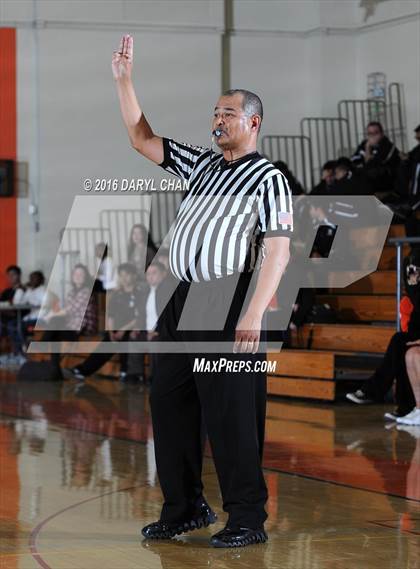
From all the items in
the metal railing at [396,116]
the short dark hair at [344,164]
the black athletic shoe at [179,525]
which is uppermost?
the metal railing at [396,116]

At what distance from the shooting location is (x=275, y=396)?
995 centimetres

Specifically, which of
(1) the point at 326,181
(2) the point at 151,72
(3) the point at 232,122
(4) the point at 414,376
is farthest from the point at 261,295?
(2) the point at 151,72

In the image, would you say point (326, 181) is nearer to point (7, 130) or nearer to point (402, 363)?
point (402, 363)

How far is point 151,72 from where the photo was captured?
607 inches

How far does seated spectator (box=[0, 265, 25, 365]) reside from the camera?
1435cm

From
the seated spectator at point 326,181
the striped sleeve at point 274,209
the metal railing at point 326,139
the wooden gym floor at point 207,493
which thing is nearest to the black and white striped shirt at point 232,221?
the striped sleeve at point 274,209

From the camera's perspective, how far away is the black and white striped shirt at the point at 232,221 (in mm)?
4066

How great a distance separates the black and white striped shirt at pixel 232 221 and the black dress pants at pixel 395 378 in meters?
4.36

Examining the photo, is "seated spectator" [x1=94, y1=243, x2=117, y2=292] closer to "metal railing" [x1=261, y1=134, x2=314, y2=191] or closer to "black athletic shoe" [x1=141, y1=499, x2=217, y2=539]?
"metal railing" [x1=261, y1=134, x2=314, y2=191]

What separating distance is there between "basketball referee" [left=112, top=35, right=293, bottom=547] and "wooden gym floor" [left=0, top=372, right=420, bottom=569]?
0.21 m

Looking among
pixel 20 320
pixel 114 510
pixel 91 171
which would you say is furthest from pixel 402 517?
pixel 91 171

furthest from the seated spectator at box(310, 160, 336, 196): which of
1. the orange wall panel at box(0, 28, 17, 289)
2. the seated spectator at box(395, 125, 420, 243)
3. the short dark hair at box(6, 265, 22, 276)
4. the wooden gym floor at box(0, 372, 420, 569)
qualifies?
the orange wall panel at box(0, 28, 17, 289)

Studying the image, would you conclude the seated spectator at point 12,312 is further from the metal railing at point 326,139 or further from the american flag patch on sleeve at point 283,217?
the american flag patch on sleeve at point 283,217

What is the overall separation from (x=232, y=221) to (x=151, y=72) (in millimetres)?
11684
